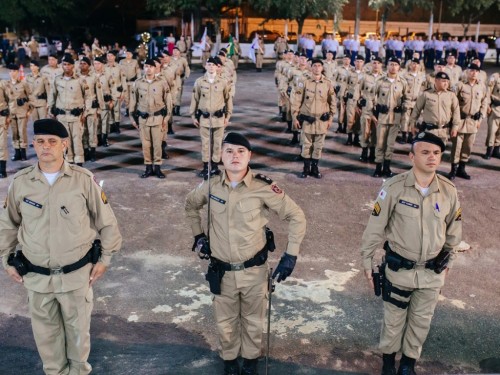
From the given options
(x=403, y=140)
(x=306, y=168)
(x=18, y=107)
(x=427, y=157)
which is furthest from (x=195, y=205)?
(x=403, y=140)

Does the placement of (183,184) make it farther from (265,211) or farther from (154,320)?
(265,211)

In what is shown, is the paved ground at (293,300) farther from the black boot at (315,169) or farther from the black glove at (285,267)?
the black glove at (285,267)

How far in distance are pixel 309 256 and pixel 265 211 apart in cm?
278

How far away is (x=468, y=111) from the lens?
1077cm

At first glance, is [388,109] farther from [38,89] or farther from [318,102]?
[38,89]

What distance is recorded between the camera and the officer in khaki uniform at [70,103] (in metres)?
10.6

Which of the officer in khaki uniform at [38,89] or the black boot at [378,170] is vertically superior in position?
the officer in khaki uniform at [38,89]

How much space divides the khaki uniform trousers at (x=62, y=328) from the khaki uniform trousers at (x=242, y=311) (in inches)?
42.7

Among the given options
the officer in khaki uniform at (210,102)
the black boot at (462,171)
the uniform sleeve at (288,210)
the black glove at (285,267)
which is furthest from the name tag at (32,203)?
the black boot at (462,171)

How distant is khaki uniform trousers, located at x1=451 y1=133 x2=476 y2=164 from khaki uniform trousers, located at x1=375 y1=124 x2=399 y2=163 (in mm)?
1103

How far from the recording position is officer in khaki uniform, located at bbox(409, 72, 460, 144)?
9836mm

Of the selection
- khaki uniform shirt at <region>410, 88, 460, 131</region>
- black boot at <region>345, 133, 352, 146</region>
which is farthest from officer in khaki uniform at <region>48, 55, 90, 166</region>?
black boot at <region>345, 133, 352, 146</region>

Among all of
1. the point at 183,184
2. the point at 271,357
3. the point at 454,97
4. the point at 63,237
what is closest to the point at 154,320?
the point at 271,357

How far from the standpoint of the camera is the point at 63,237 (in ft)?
14.1
